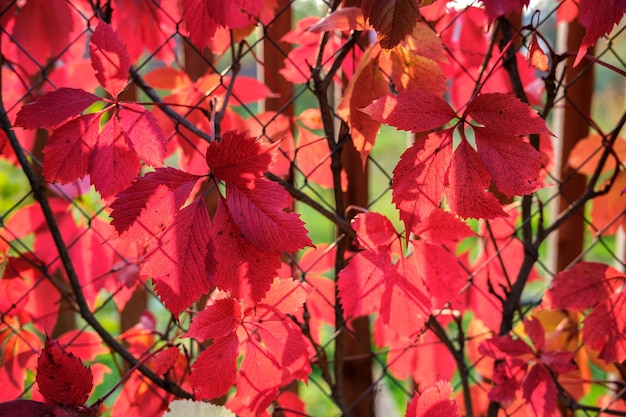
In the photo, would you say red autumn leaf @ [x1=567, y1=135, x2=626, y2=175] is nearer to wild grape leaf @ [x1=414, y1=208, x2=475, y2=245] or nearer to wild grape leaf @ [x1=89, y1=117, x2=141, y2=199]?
wild grape leaf @ [x1=414, y1=208, x2=475, y2=245]

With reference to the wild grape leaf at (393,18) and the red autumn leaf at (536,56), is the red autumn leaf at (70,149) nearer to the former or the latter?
the wild grape leaf at (393,18)

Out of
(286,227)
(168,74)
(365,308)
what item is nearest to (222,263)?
(286,227)

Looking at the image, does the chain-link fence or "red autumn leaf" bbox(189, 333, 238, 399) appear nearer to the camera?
"red autumn leaf" bbox(189, 333, 238, 399)

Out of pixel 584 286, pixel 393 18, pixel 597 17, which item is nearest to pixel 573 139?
pixel 584 286

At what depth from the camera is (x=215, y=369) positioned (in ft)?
2.53

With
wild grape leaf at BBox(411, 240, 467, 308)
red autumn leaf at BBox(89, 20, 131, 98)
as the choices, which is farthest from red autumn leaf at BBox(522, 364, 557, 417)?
red autumn leaf at BBox(89, 20, 131, 98)

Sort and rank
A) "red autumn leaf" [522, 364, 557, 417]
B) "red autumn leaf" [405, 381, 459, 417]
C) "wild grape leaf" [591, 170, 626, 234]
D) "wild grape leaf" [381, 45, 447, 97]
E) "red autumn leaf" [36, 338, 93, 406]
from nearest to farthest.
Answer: "red autumn leaf" [36, 338, 93, 406] < "red autumn leaf" [405, 381, 459, 417] < "wild grape leaf" [381, 45, 447, 97] < "red autumn leaf" [522, 364, 557, 417] < "wild grape leaf" [591, 170, 626, 234]

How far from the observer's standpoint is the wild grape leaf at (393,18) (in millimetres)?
652

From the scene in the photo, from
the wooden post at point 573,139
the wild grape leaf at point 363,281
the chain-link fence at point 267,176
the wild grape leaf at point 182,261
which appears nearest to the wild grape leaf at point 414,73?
the chain-link fence at point 267,176

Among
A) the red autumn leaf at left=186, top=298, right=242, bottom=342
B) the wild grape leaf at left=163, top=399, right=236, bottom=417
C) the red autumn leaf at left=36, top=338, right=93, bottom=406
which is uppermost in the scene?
the red autumn leaf at left=186, top=298, right=242, bottom=342

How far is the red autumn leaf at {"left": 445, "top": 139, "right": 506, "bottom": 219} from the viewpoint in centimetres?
68

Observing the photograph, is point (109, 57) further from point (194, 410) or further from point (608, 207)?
point (608, 207)

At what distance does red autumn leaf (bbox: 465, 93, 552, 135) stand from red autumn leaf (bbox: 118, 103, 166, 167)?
35 cm

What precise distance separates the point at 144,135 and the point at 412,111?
0.31 m
